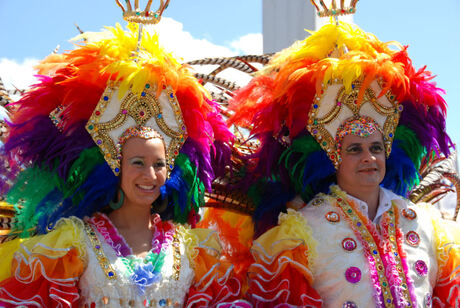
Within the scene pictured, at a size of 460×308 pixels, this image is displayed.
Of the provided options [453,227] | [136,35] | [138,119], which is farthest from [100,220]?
[453,227]

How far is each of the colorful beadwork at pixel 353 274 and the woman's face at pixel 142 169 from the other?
0.99 m

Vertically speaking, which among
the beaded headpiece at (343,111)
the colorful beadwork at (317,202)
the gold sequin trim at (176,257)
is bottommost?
the gold sequin trim at (176,257)

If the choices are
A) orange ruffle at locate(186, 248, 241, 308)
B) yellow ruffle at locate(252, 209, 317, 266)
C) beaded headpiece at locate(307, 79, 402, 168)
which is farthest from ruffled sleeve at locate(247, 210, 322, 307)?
beaded headpiece at locate(307, 79, 402, 168)

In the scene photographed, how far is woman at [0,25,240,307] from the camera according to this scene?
2.56 meters

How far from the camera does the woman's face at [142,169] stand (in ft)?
8.56

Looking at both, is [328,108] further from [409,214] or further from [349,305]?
[349,305]

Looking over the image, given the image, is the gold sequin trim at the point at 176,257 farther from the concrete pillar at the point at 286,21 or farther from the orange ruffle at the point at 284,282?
the concrete pillar at the point at 286,21

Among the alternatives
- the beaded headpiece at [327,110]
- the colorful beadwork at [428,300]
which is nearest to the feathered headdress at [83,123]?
the beaded headpiece at [327,110]

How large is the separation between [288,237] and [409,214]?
69 centimetres

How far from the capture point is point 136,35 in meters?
2.83

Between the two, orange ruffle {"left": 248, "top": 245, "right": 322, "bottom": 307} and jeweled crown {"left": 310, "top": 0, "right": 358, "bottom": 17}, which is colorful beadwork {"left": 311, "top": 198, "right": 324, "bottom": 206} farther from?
jeweled crown {"left": 310, "top": 0, "right": 358, "bottom": 17}

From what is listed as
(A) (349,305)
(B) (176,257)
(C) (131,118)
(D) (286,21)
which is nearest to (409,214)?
(A) (349,305)

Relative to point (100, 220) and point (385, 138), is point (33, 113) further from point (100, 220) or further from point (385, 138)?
point (385, 138)

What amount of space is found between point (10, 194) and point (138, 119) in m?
0.73
